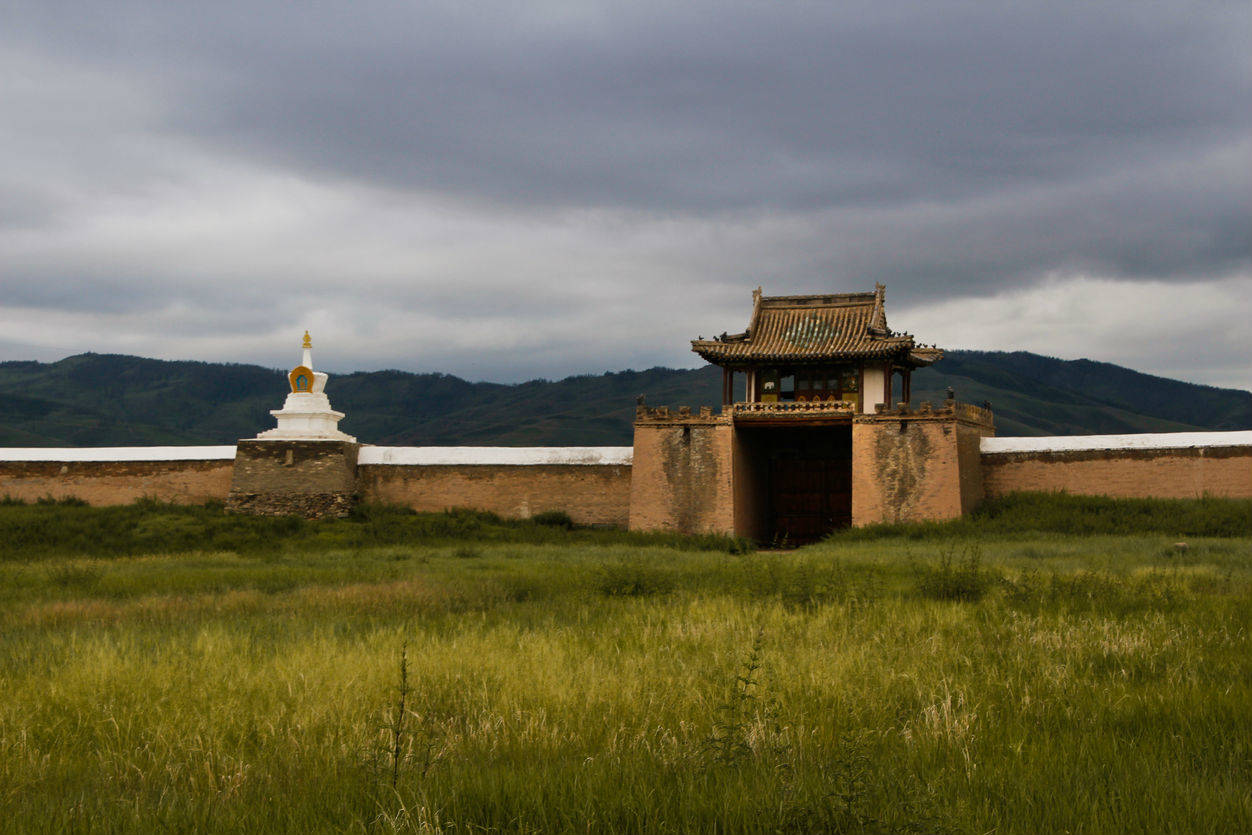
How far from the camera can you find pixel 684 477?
29.6 m

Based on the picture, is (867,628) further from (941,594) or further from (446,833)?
(446,833)

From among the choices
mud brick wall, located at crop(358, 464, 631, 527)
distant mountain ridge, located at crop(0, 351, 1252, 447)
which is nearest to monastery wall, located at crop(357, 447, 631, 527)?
mud brick wall, located at crop(358, 464, 631, 527)

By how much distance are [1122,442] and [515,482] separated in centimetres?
1746

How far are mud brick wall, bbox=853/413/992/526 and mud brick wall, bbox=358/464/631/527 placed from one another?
706 cm

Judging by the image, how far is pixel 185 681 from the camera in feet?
27.6

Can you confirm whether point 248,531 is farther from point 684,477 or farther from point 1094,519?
point 1094,519

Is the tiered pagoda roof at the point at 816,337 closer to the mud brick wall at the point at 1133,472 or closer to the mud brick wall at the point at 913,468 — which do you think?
the mud brick wall at the point at 913,468

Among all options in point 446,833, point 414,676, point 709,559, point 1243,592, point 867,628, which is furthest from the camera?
point 709,559

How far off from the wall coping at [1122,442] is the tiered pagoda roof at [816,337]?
3629mm

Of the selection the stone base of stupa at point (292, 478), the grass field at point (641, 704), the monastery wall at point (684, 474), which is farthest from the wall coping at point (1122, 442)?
the stone base of stupa at point (292, 478)

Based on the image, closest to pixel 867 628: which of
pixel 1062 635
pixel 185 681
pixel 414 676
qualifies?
pixel 1062 635

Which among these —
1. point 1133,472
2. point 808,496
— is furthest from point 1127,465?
point 808,496

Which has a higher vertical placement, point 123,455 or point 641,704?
point 123,455

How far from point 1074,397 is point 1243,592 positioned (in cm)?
16580
